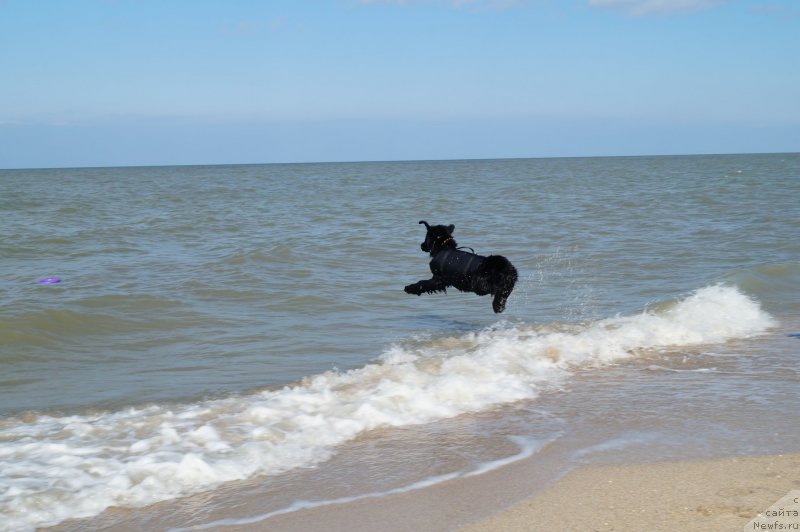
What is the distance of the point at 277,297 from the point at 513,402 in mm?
6577

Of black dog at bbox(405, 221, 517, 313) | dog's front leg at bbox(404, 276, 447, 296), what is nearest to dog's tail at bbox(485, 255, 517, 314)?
black dog at bbox(405, 221, 517, 313)

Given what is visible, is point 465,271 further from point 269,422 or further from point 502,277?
point 269,422

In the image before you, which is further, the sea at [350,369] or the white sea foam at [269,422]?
the sea at [350,369]

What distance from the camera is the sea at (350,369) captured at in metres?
5.09

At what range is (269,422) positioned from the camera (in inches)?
241

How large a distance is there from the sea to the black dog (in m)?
0.73

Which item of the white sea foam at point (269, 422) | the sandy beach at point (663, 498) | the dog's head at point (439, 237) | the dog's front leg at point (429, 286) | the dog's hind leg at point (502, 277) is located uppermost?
the dog's head at point (439, 237)

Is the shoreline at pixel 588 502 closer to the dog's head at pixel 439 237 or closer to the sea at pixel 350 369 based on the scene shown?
the sea at pixel 350 369

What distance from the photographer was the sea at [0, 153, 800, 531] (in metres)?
5.09

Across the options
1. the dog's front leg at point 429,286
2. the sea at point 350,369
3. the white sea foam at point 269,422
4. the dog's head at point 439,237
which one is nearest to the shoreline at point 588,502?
the sea at point 350,369

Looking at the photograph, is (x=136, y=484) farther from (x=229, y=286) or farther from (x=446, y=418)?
(x=229, y=286)

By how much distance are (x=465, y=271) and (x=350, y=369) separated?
5.55 feet

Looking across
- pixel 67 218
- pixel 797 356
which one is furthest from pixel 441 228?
pixel 67 218

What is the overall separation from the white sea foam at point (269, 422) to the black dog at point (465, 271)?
727 mm
